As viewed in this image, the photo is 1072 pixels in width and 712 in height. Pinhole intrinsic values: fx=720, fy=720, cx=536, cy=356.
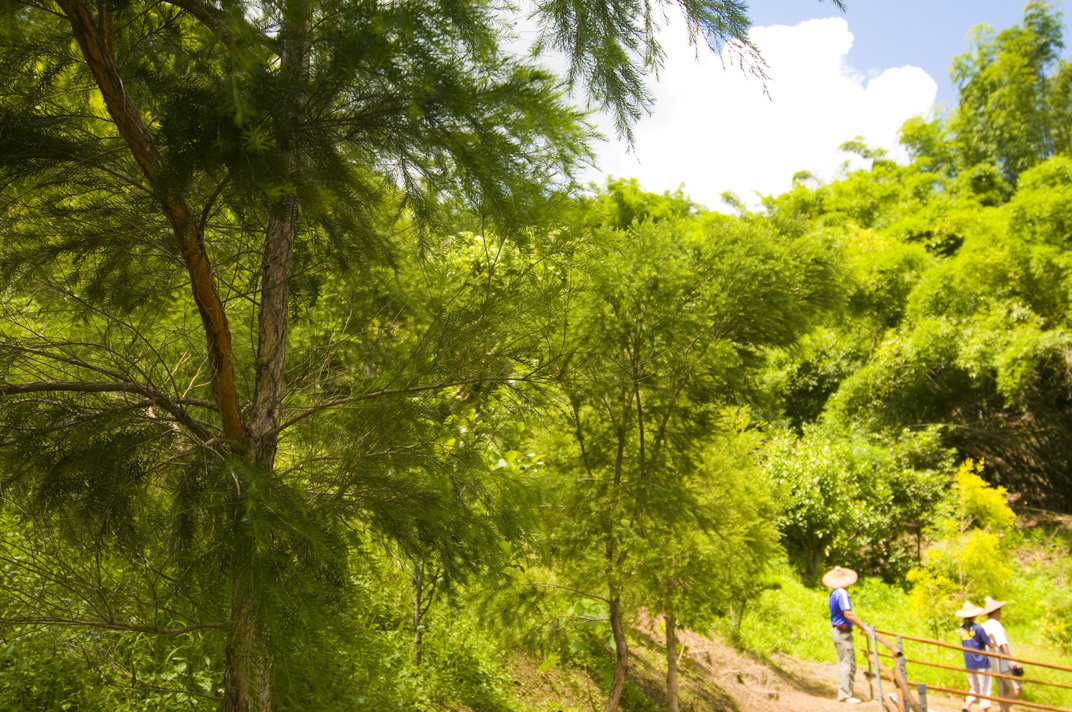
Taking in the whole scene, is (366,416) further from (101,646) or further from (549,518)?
(549,518)

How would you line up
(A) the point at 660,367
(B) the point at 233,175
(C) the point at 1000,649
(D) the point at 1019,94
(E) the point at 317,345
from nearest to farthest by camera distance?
(B) the point at 233,175, (E) the point at 317,345, (A) the point at 660,367, (C) the point at 1000,649, (D) the point at 1019,94

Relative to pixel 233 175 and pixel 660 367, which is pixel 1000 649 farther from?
pixel 233 175

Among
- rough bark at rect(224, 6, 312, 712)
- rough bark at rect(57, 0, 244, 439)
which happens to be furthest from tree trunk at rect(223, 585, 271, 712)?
rough bark at rect(57, 0, 244, 439)

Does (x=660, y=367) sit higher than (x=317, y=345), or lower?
higher

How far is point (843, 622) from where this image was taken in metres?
7.60

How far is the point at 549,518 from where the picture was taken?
6539 millimetres

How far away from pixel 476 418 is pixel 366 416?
70.9 inches

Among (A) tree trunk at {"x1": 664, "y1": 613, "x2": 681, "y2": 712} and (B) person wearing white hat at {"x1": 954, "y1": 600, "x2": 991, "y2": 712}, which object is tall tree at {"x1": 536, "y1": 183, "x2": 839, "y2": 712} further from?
(B) person wearing white hat at {"x1": 954, "y1": 600, "x2": 991, "y2": 712}

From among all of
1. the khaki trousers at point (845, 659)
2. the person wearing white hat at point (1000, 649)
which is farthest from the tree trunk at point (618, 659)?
the person wearing white hat at point (1000, 649)

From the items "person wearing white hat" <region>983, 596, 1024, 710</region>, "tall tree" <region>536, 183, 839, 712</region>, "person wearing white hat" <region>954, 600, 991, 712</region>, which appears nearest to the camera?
"tall tree" <region>536, 183, 839, 712</region>

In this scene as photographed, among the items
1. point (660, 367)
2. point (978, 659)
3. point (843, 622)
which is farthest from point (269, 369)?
point (978, 659)

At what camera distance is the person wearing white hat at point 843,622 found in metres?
7.30

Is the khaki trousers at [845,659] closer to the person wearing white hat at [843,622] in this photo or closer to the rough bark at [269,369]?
the person wearing white hat at [843,622]

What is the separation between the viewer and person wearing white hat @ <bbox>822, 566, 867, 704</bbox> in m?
7.30
